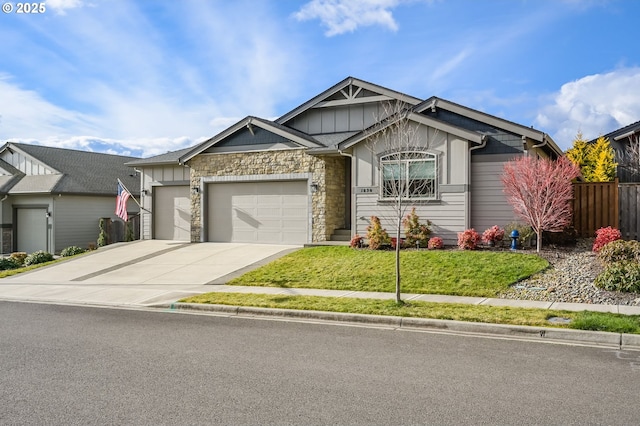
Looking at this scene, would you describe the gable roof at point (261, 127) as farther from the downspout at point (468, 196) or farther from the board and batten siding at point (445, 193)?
the downspout at point (468, 196)

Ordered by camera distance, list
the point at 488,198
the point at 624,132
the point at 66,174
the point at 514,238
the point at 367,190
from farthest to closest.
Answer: the point at 66,174
the point at 624,132
the point at 367,190
the point at 488,198
the point at 514,238

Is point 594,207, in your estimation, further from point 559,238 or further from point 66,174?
point 66,174

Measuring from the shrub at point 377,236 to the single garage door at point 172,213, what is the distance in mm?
9561

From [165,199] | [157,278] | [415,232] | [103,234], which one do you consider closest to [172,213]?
[165,199]

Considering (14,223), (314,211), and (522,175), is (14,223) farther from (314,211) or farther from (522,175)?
(522,175)

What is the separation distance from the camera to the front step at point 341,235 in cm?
1891

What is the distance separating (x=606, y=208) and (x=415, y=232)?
19.9 feet

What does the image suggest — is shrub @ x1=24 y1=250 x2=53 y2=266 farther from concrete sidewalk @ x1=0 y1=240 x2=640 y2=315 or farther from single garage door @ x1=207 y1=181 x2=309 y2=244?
single garage door @ x1=207 y1=181 x2=309 y2=244

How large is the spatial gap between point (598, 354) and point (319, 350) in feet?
12.3

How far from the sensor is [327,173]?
19.2 m

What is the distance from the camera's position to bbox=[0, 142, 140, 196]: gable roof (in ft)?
90.3

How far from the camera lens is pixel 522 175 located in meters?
14.7

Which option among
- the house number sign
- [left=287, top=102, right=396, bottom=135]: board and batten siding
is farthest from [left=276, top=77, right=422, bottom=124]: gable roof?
the house number sign

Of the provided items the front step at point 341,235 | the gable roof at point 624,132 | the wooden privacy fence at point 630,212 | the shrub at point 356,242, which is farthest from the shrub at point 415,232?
the gable roof at point 624,132
